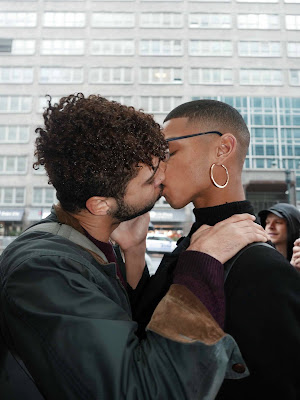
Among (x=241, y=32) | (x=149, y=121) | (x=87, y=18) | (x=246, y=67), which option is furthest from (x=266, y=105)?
(x=149, y=121)

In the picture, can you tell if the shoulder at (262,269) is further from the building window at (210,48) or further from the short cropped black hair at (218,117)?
the building window at (210,48)

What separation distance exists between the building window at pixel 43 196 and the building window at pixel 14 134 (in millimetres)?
3256

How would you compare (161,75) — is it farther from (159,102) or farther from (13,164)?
(13,164)

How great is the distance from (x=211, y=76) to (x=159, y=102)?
3.72 m

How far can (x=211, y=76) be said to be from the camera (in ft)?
74.1

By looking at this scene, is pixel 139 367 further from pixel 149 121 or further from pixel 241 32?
pixel 241 32

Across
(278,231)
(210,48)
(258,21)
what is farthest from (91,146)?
(258,21)

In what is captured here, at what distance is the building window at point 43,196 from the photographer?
21250 millimetres

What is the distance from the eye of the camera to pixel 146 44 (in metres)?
23.1

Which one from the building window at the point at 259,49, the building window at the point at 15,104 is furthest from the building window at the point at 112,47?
the building window at the point at 259,49

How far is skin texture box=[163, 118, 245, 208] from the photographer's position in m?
1.36

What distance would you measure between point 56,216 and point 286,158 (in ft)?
75.0

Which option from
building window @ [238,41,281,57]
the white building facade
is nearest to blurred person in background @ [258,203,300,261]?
the white building facade

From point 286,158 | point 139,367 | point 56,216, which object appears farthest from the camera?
point 286,158
